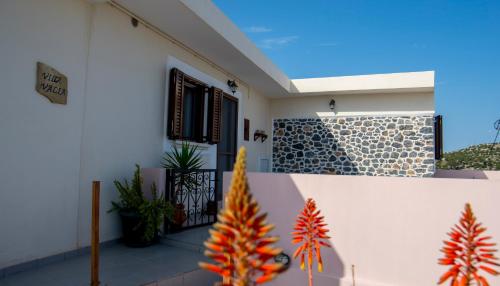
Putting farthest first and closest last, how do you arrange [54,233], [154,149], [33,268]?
[154,149], [54,233], [33,268]

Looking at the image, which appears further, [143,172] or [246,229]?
[143,172]

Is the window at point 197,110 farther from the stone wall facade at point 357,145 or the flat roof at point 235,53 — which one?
the stone wall facade at point 357,145

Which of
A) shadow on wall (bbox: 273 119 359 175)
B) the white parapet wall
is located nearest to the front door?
shadow on wall (bbox: 273 119 359 175)

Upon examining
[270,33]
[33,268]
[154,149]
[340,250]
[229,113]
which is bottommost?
[33,268]

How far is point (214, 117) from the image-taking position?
5883 millimetres

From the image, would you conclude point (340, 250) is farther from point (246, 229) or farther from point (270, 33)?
point (270, 33)

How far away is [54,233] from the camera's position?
10.7 ft

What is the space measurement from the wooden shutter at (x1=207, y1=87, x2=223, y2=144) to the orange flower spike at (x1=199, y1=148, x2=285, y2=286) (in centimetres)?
503

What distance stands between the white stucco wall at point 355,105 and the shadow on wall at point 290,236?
238 inches

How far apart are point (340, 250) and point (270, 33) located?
19.8ft

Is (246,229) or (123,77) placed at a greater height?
(123,77)

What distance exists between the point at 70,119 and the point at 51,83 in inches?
16.7

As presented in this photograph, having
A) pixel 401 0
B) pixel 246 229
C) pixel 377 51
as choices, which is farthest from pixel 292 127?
pixel 246 229

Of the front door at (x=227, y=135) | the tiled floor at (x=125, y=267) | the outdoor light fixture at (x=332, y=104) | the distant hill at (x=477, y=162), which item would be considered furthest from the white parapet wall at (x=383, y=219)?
the distant hill at (x=477, y=162)
